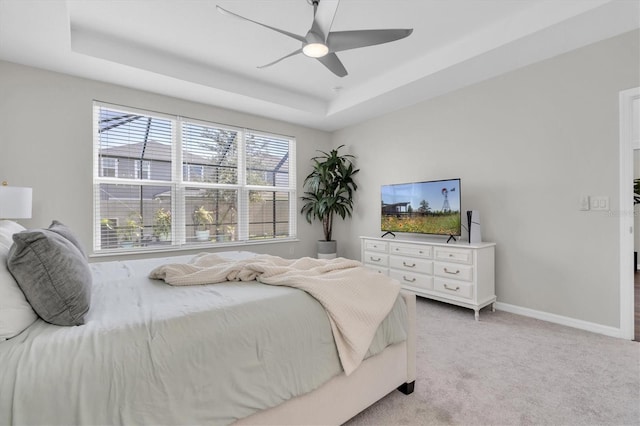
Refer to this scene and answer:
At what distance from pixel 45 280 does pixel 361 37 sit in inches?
90.0

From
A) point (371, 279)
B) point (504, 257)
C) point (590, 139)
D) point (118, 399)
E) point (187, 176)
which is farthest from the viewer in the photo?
point (187, 176)

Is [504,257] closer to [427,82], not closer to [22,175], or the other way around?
[427,82]

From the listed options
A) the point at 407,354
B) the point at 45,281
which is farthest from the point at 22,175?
the point at 407,354

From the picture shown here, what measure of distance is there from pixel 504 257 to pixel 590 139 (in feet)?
4.54

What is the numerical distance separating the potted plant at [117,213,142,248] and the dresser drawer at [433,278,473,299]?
3.64m

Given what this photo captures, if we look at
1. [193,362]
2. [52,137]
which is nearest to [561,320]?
[193,362]

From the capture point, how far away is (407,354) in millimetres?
1808

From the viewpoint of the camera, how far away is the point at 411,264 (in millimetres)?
3648

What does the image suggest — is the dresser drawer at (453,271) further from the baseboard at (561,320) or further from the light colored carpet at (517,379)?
the baseboard at (561,320)

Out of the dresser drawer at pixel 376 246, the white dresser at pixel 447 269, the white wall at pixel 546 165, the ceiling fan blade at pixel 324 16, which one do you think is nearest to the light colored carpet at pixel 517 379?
the white dresser at pixel 447 269

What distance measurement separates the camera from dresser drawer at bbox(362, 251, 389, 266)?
3.97 metres

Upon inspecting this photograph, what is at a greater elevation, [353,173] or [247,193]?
[353,173]

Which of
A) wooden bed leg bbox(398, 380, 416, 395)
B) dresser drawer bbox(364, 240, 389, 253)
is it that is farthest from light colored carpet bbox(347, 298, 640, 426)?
dresser drawer bbox(364, 240, 389, 253)

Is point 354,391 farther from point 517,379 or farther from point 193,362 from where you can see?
point 517,379
